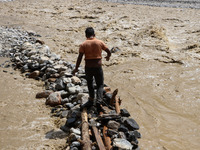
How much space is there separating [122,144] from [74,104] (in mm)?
1871

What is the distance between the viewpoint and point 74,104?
4625mm

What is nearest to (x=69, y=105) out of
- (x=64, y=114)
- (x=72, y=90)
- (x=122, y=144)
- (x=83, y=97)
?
(x=64, y=114)

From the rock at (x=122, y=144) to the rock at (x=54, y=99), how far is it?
218cm

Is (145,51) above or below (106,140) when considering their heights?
above

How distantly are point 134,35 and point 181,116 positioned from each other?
7.20 metres

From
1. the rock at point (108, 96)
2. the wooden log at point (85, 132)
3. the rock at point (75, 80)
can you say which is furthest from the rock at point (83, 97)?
the rock at point (75, 80)

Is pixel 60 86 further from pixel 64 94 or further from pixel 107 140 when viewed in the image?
pixel 107 140

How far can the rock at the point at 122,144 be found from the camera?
3001 millimetres

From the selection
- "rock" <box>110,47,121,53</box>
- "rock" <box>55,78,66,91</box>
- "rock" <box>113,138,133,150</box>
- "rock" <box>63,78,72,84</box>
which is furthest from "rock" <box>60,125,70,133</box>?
"rock" <box>110,47,121,53</box>

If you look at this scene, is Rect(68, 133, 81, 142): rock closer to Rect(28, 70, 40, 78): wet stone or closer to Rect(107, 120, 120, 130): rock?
Rect(107, 120, 120, 130): rock

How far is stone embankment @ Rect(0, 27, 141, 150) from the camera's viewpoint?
333cm

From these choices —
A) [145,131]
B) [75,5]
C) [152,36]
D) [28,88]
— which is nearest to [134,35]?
[152,36]

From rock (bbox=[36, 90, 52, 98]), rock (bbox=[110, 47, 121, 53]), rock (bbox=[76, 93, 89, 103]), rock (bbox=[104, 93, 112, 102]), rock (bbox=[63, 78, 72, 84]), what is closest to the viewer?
rock (bbox=[76, 93, 89, 103])

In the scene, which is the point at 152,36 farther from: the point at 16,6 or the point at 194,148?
the point at 16,6
